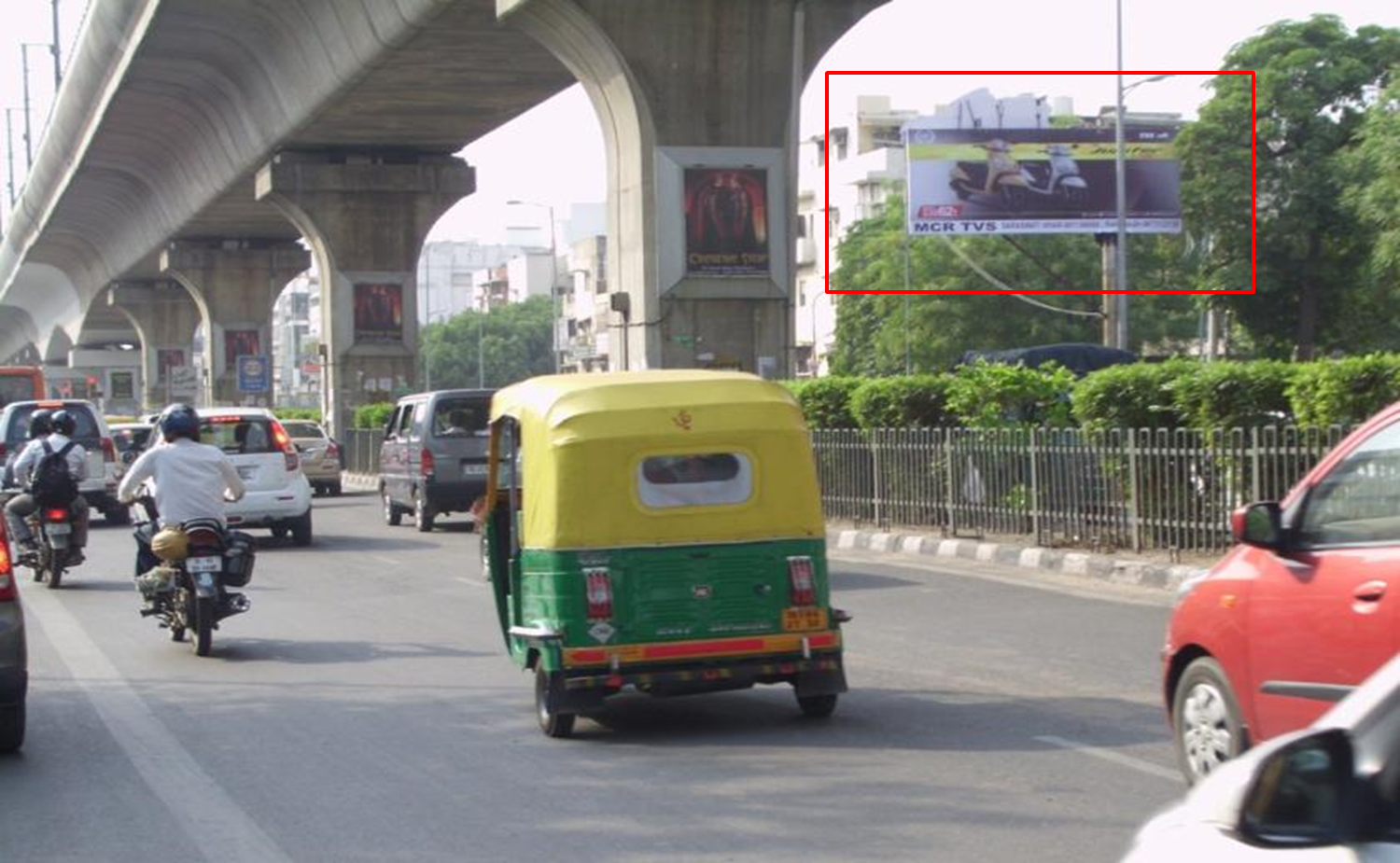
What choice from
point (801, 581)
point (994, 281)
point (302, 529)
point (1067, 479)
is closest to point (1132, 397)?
point (1067, 479)

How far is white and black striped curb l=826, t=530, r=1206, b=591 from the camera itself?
16.1m

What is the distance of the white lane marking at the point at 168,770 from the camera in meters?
7.23

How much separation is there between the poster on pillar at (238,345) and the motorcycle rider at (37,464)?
5409 cm

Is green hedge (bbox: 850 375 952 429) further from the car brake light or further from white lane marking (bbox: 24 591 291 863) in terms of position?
white lane marking (bbox: 24 591 291 863)

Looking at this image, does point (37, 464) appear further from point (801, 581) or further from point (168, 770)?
point (801, 581)

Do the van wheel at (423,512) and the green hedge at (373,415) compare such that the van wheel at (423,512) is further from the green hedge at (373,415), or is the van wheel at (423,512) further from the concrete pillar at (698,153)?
the green hedge at (373,415)

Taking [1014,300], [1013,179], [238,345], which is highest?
[1013,179]

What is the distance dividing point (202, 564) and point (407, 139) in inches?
1434

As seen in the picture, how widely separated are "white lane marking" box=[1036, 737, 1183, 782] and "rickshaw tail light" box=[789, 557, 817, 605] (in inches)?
50.9

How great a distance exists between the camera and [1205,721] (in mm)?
7316

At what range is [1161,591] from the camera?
1579 centimetres

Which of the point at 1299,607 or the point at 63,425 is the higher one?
the point at 63,425

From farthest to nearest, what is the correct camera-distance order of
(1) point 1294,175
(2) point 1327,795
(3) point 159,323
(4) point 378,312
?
(3) point 159,323, (4) point 378,312, (1) point 1294,175, (2) point 1327,795

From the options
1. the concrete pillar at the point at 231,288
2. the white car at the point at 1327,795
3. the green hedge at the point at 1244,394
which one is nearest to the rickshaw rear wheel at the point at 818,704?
the white car at the point at 1327,795
